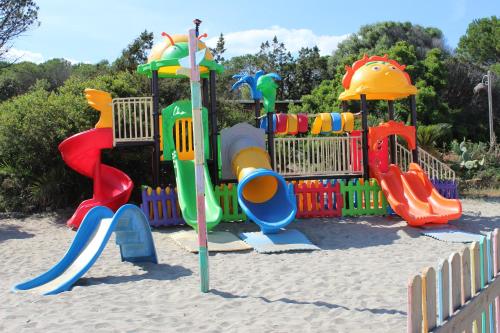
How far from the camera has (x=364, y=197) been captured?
40.2 feet

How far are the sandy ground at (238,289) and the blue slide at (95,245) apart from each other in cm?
19

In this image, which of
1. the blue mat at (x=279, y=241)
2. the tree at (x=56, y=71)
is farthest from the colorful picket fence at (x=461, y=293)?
the tree at (x=56, y=71)

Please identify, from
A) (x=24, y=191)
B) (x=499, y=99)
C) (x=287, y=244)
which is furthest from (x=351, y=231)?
(x=499, y=99)

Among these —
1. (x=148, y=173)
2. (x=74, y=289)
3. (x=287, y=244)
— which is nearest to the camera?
(x=74, y=289)

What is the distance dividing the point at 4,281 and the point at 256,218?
428 cm

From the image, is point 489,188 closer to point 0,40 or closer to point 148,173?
point 148,173

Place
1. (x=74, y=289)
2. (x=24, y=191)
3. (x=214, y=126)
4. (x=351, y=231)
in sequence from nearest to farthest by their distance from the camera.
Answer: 1. (x=74, y=289)
2. (x=351, y=231)
3. (x=214, y=126)
4. (x=24, y=191)

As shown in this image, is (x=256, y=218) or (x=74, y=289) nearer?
(x=74, y=289)

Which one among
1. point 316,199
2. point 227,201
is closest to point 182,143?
point 227,201

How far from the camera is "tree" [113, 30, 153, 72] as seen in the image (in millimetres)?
23452

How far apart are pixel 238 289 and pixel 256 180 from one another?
16.6 ft

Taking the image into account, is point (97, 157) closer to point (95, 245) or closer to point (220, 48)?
point (95, 245)

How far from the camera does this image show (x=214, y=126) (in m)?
11.9

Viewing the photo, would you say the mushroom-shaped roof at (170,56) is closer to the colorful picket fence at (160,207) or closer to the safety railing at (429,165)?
the colorful picket fence at (160,207)
